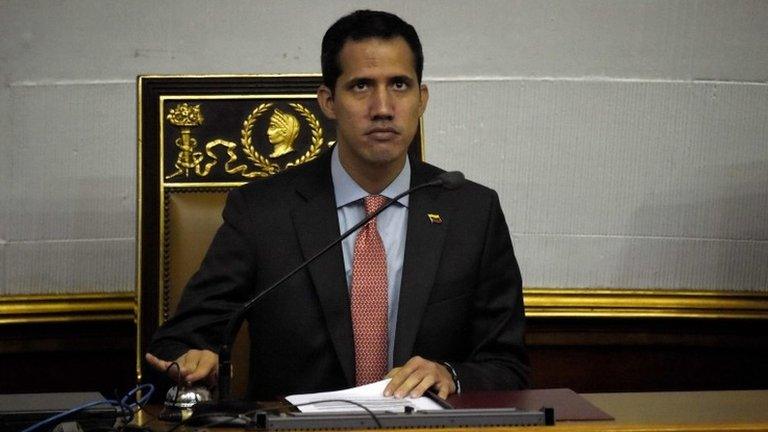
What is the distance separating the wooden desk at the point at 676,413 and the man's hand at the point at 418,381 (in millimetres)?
238

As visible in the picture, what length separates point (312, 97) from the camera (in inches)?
109

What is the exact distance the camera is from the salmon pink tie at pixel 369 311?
242cm

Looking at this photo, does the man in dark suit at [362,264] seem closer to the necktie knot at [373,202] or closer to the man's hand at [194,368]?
the necktie knot at [373,202]

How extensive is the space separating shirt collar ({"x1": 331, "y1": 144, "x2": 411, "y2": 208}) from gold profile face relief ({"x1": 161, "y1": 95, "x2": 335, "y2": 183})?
183 millimetres

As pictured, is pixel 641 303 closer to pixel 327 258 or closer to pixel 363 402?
pixel 327 258

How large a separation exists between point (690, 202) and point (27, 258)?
1.92 m

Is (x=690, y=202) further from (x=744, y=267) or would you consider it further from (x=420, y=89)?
(x=420, y=89)

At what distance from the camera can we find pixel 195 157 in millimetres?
2740

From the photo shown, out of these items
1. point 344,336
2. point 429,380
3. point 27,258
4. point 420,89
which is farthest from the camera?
point 27,258

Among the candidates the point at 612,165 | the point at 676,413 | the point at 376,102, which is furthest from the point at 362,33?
the point at 612,165

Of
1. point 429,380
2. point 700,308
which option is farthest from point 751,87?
point 429,380

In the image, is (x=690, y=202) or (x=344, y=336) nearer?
(x=344, y=336)

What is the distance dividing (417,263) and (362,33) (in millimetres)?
503

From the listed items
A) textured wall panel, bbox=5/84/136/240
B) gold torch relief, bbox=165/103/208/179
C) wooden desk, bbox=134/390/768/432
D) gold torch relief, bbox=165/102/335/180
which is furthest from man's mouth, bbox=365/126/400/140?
textured wall panel, bbox=5/84/136/240
